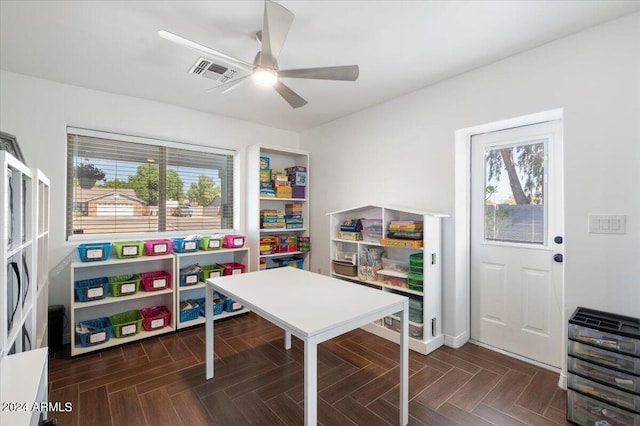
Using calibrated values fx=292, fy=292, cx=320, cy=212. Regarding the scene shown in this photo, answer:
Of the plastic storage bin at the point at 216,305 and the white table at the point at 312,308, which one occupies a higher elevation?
the white table at the point at 312,308

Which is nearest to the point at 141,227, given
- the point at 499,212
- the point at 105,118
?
the point at 105,118

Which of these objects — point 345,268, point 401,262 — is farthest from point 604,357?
point 345,268

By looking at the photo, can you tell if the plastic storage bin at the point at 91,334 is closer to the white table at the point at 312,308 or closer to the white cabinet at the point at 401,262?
the white table at the point at 312,308

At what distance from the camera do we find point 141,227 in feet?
11.0

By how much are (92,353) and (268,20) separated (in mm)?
3103

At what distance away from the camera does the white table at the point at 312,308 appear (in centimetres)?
137

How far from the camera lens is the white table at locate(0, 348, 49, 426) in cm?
93

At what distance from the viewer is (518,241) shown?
258cm

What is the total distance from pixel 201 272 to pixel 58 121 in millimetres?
2005

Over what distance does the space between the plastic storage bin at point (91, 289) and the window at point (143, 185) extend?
0.53 meters

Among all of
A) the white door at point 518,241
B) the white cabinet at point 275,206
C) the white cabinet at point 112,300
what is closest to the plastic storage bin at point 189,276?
the white cabinet at point 112,300

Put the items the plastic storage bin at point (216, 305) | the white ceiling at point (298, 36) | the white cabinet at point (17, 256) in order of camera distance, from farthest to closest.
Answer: the plastic storage bin at point (216, 305), the white ceiling at point (298, 36), the white cabinet at point (17, 256)

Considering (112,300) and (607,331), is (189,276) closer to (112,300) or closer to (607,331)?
(112,300)

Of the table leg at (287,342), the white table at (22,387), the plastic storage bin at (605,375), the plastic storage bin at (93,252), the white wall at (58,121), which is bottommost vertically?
the table leg at (287,342)
